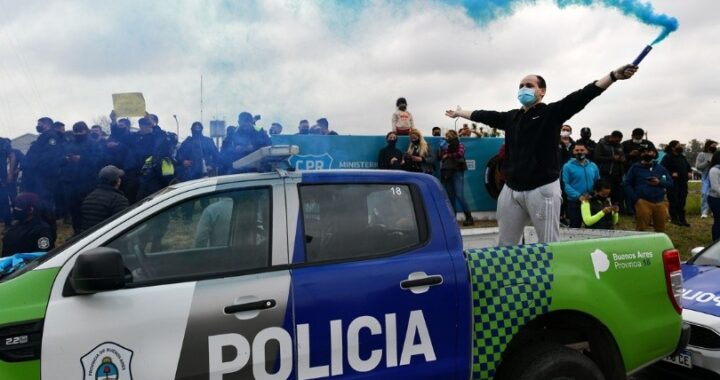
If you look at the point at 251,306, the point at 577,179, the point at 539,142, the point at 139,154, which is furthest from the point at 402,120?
the point at 251,306

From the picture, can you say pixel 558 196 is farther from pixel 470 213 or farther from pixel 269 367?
pixel 470 213

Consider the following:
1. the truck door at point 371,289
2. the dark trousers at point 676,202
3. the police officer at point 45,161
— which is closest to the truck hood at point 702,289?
the truck door at point 371,289

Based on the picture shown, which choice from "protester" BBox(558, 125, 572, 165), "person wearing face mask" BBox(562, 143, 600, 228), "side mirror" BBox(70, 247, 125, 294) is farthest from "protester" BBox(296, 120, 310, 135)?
"side mirror" BBox(70, 247, 125, 294)

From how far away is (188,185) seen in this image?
10.6ft

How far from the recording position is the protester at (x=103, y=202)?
243 inches

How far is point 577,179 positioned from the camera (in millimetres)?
9008

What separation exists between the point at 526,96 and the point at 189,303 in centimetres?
346

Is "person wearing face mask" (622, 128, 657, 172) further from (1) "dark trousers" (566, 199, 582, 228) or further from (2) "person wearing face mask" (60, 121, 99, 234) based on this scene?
(2) "person wearing face mask" (60, 121, 99, 234)

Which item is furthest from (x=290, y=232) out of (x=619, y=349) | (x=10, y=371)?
(x=619, y=349)

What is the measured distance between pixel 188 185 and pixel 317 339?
3.62ft

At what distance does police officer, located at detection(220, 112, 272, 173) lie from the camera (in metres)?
6.33

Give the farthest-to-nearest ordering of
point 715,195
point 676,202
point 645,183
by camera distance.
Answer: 1. point 676,202
2. point 645,183
3. point 715,195

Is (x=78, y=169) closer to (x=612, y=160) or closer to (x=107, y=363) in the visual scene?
(x=107, y=363)

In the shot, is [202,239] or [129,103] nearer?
[202,239]
